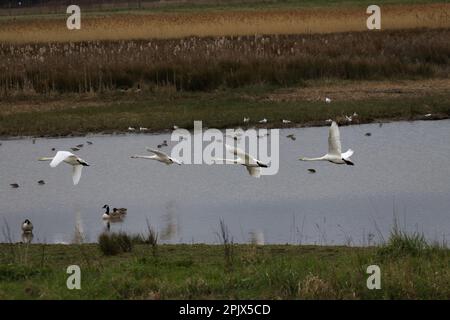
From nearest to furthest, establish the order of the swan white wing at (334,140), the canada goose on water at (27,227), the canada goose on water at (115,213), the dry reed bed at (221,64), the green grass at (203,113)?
1. the swan white wing at (334,140)
2. the canada goose on water at (27,227)
3. the canada goose on water at (115,213)
4. the green grass at (203,113)
5. the dry reed bed at (221,64)

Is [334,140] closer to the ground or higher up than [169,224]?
higher up

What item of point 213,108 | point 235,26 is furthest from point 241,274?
point 235,26

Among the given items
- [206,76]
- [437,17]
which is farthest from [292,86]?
[437,17]

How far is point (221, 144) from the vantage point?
21344 mm

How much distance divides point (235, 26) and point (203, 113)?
12.4m

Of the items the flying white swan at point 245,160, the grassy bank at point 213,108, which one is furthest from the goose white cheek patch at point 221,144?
the flying white swan at point 245,160

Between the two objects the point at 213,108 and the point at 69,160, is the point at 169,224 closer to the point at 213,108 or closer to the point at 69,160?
the point at 69,160

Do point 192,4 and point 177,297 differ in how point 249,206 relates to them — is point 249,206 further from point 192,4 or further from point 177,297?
point 192,4

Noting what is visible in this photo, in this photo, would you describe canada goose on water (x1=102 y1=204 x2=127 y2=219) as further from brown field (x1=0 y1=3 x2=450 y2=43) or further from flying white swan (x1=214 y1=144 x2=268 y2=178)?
brown field (x1=0 y1=3 x2=450 y2=43)

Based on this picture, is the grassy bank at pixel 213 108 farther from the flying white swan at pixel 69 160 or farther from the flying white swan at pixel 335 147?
the flying white swan at pixel 335 147

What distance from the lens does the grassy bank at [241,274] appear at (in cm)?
913

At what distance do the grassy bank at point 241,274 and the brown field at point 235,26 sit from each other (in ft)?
80.6

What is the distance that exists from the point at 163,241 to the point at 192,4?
159 ft

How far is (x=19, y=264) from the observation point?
34.1ft
